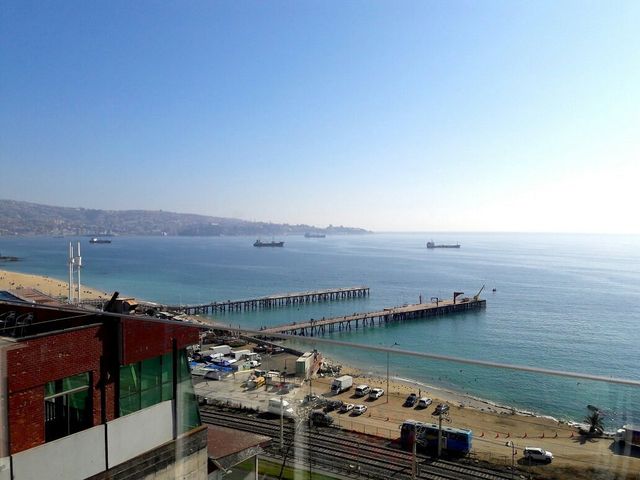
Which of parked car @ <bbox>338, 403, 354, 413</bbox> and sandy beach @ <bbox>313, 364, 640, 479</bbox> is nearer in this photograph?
sandy beach @ <bbox>313, 364, 640, 479</bbox>

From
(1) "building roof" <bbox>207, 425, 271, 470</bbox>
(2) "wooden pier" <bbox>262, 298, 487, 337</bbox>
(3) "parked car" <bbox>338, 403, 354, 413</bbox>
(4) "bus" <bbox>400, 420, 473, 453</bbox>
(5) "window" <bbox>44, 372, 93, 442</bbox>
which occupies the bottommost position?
(2) "wooden pier" <bbox>262, 298, 487, 337</bbox>

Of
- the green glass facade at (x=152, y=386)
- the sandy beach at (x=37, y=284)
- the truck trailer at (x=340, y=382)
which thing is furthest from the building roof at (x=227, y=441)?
the sandy beach at (x=37, y=284)

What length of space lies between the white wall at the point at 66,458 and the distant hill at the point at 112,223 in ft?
371

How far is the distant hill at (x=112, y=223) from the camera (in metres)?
116

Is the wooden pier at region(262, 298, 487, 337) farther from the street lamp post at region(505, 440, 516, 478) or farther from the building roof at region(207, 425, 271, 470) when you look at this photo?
the building roof at region(207, 425, 271, 470)

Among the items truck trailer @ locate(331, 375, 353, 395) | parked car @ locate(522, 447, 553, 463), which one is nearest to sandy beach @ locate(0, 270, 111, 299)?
truck trailer @ locate(331, 375, 353, 395)

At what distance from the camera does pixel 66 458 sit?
2.11 m

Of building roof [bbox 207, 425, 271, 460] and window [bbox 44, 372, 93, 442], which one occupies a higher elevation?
window [bbox 44, 372, 93, 442]

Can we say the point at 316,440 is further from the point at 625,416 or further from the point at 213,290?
the point at 213,290

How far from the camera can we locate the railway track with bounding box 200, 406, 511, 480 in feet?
9.35

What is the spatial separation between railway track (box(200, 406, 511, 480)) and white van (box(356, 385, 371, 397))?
1071 mm

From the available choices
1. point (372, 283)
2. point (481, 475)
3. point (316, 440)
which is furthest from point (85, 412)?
point (372, 283)

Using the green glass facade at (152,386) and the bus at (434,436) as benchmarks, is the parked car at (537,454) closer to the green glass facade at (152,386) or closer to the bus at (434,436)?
the bus at (434,436)

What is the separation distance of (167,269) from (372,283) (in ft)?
75.9
